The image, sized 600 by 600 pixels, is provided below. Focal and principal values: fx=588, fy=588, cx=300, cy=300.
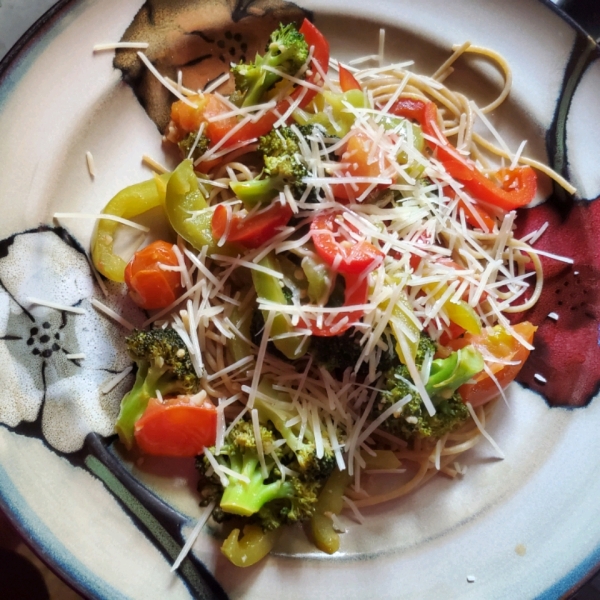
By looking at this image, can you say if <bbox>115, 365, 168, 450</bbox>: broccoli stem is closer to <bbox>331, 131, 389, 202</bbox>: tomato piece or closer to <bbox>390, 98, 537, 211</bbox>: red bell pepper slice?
Result: <bbox>331, 131, 389, 202</bbox>: tomato piece

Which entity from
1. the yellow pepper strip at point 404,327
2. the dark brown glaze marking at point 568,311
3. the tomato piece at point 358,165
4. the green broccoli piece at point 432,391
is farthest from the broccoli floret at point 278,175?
the dark brown glaze marking at point 568,311

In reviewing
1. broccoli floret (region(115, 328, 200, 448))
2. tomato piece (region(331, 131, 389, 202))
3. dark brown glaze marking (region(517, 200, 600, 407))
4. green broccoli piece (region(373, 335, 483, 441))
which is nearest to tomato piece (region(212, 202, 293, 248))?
tomato piece (region(331, 131, 389, 202))

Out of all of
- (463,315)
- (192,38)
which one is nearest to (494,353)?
(463,315)

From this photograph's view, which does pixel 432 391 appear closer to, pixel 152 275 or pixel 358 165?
pixel 358 165

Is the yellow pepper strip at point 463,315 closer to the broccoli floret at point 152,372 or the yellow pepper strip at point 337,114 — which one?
the yellow pepper strip at point 337,114

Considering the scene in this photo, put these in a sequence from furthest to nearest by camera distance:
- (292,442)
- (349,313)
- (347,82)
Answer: (347,82)
(292,442)
(349,313)

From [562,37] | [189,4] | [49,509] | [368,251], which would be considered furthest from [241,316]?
[562,37]
